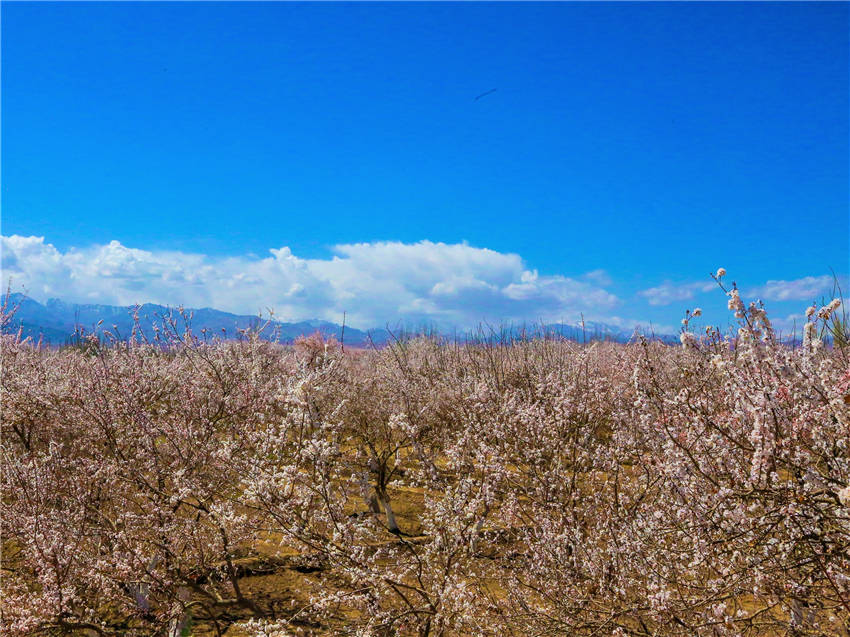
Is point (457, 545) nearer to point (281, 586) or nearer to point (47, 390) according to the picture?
point (281, 586)

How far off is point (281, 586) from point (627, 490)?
6.45m

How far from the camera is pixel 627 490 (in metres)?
7.89

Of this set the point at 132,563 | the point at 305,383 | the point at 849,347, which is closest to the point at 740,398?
the point at 305,383

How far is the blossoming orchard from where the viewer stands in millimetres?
3797

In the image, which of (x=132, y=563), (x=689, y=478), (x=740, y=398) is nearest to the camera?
(x=740, y=398)

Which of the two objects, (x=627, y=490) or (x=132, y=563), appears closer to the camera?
(x=132, y=563)

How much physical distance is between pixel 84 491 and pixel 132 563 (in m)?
1.37

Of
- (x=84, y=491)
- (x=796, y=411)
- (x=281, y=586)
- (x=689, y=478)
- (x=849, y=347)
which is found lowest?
(x=281, y=586)

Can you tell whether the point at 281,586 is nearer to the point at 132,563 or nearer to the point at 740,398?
the point at 132,563

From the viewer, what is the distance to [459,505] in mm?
5613

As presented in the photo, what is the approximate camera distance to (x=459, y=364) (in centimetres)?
1636

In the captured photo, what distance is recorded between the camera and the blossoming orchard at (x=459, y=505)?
3.80 metres

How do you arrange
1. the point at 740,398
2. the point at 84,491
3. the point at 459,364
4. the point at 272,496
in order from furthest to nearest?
the point at 459,364 → the point at 84,491 → the point at 272,496 → the point at 740,398

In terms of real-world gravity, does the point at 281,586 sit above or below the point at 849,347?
below
